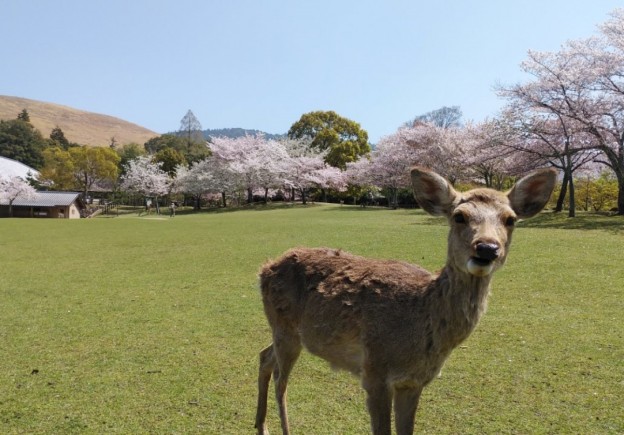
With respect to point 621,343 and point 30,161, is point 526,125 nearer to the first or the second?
point 621,343

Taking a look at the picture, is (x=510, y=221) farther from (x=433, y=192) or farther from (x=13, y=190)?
(x=13, y=190)

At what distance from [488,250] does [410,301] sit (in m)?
0.79

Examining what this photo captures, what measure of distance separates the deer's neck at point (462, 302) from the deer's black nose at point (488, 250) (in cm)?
28

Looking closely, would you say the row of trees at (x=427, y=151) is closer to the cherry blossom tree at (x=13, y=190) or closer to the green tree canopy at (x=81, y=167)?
the green tree canopy at (x=81, y=167)

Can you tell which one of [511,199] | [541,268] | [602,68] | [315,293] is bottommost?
[541,268]

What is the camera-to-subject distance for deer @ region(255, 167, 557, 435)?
9.23 feet

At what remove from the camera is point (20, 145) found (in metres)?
88.8

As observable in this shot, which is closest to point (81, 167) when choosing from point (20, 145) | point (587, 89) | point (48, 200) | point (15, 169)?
point (48, 200)

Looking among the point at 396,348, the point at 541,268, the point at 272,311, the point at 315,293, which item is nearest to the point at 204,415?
the point at 272,311

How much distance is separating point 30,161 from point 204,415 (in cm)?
10171

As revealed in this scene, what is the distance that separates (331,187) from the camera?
55.4 meters

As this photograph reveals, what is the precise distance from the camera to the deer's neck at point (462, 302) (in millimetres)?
2803

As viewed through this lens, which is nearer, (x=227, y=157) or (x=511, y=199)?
(x=511, y=199)

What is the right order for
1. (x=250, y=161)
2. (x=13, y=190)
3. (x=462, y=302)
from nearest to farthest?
(x=462, y=302)
(x=13, y=190)
(x=250, y=161)
